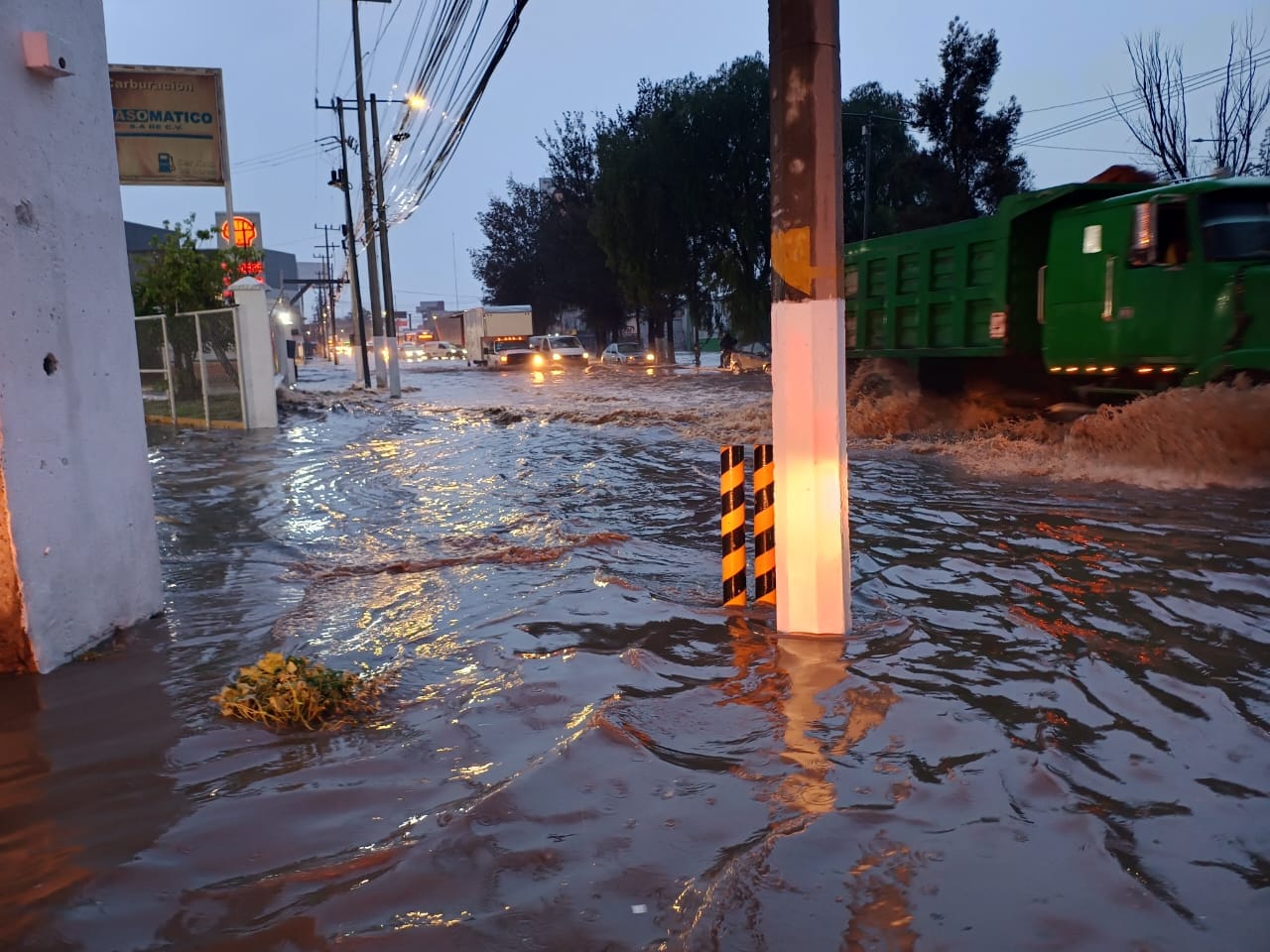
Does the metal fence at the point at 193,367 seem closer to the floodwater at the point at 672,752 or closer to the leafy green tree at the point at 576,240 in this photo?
the floodwater at the point at 672,752

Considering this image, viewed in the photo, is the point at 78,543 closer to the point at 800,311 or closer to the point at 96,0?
the point at 96,0

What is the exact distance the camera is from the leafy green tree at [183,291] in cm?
1942

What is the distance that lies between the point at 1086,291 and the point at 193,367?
52.5ft

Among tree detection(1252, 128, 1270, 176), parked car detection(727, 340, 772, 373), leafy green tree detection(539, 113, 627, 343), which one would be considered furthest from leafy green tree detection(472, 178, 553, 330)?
tree detection(1252, 128, 1270, 176)

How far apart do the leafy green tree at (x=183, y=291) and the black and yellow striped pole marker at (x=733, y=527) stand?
15319mm

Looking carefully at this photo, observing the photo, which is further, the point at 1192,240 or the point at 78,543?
the point at 1192,240

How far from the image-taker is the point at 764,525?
605cm

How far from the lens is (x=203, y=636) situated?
614cm

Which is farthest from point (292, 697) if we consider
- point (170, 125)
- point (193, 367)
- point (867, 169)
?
point (867, 169)

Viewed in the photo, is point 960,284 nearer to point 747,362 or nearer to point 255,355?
point 255,355

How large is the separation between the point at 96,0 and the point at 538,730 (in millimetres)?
4949

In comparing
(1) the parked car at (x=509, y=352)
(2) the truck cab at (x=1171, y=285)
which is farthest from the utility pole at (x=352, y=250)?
(2) the truck cab at (x=1171, y=285)

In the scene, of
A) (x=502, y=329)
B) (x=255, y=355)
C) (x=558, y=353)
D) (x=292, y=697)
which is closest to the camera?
(x=292, y=697)

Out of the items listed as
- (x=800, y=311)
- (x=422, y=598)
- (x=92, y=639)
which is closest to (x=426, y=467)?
(x=422, y=598)
